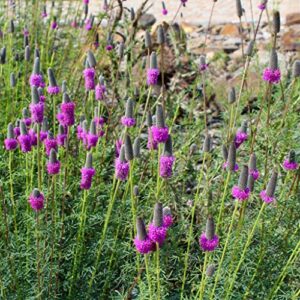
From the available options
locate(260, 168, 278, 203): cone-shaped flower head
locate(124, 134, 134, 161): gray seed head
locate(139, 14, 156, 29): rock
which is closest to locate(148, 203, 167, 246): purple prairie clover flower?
locate(124, 134, 134, 161): gray seed head

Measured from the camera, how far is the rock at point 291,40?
5359 mm

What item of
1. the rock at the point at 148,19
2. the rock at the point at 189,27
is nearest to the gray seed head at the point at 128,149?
the rock at the point at 189,27

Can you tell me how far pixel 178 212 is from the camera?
8.15ft

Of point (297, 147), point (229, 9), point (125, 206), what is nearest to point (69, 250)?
point (125, 206)

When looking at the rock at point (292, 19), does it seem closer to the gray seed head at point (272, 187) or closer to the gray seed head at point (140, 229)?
the gray seed head at point (272, 187)

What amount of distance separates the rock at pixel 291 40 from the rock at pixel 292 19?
0.58 meters

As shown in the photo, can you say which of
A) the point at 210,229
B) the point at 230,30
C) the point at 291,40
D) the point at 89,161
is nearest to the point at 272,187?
the point at 210,229

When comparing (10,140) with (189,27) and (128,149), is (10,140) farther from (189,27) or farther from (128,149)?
(189,27)

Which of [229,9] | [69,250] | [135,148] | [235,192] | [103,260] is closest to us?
[235,192]

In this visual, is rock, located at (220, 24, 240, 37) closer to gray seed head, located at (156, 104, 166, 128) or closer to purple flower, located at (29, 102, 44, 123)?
purple flower, located at (29, 102, 44, 123)

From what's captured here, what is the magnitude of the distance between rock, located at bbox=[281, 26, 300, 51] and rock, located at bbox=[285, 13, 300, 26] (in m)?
0.58

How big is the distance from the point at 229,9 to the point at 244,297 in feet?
20.6

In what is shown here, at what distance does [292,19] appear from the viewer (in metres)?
6.21

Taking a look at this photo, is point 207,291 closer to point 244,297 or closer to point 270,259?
point 244,297
